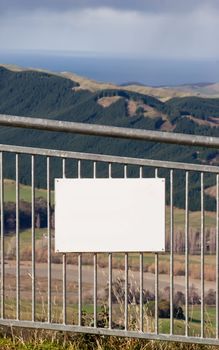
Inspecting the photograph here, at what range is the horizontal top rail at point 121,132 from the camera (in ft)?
18.4

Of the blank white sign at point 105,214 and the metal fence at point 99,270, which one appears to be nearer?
the metal fence at point 99,270

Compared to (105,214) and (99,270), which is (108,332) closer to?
(99,270)

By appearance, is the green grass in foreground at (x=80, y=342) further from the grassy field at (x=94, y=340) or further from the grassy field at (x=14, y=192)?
the grassy field at (x=14, y=192)


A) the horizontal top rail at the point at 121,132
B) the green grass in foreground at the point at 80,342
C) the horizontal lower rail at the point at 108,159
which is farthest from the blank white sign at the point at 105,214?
the green grass in foreground at the point at 80,342

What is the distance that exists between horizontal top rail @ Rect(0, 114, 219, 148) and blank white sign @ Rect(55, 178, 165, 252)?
394 millimetres

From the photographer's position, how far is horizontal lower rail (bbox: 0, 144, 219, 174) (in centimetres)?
575

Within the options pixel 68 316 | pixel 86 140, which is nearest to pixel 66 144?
pixel 86 140

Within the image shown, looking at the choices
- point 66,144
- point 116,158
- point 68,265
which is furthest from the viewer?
point 66,144

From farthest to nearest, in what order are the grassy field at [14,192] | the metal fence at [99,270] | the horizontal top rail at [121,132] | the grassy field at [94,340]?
1. the grassy field at [94,340]
2. the grassy field at [14,192]
3. the metal fence at [99,270]
4. the horizontal top rail at [121,132]

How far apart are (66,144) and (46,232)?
160862 millimetres

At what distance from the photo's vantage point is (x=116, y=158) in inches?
225

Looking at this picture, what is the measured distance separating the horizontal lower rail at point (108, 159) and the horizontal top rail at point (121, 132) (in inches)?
6.5

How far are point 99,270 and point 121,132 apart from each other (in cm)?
101

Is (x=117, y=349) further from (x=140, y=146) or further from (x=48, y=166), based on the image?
(x=140, y=146)
